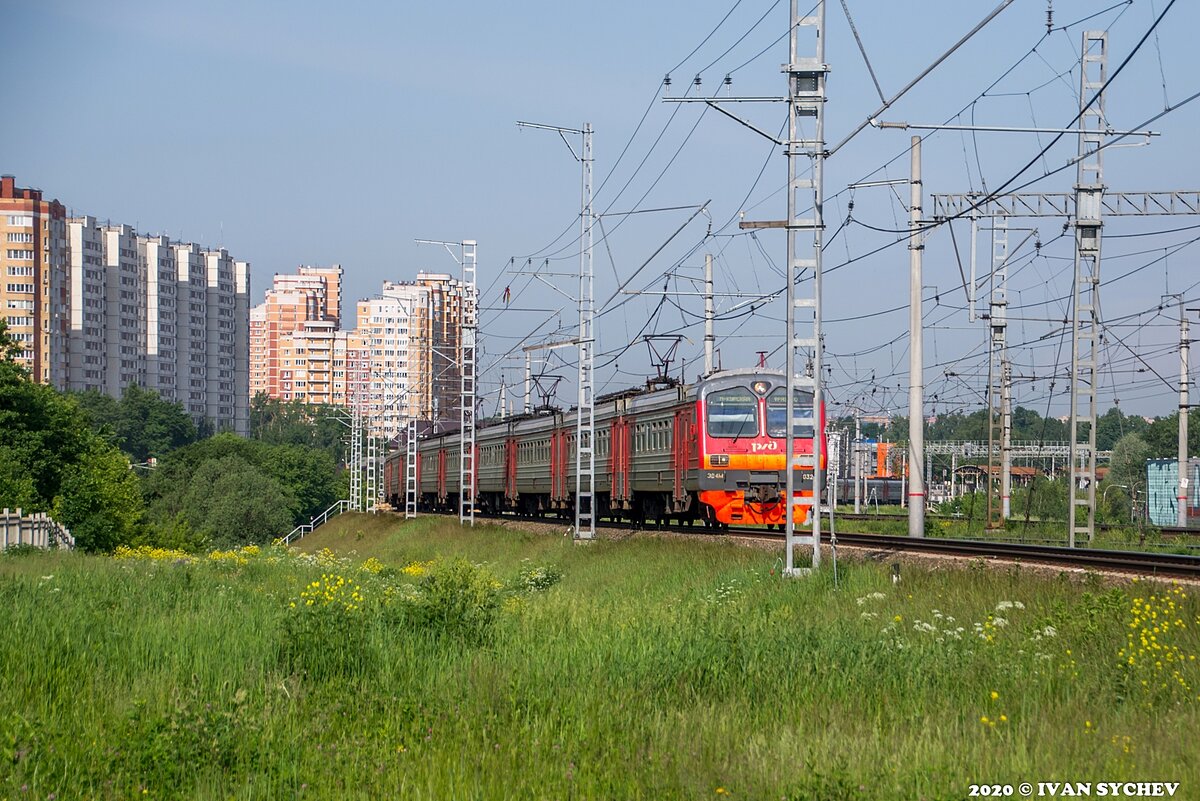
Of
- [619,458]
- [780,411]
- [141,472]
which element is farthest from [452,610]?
[141,472]

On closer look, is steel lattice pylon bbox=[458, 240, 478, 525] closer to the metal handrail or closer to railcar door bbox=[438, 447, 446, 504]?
railcar door bbox=[438, 447, 446, 504]

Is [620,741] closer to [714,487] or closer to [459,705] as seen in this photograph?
[459,705]

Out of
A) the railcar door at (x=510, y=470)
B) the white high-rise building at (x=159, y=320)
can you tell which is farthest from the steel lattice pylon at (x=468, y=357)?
the white high-rise building at (x=159, y=320)

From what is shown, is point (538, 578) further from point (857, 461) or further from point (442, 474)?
point (857, 461)

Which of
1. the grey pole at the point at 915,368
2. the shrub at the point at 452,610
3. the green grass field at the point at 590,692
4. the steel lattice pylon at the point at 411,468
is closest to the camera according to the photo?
the green grass field at the point at 590,692

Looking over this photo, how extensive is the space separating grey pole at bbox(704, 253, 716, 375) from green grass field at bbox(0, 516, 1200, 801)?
17319 mm

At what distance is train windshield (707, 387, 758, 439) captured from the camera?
29.8 meters

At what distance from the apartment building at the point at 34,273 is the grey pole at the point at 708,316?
4352 inches

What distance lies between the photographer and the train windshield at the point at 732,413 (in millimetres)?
29766

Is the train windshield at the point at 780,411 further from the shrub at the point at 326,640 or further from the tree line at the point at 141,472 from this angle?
the tree line at the point at 141,472

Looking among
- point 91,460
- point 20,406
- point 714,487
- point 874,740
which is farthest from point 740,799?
point 91,460

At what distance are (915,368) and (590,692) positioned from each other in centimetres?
2086

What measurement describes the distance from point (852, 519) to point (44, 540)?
27320 millimetres

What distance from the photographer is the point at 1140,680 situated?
1041 centimetres
